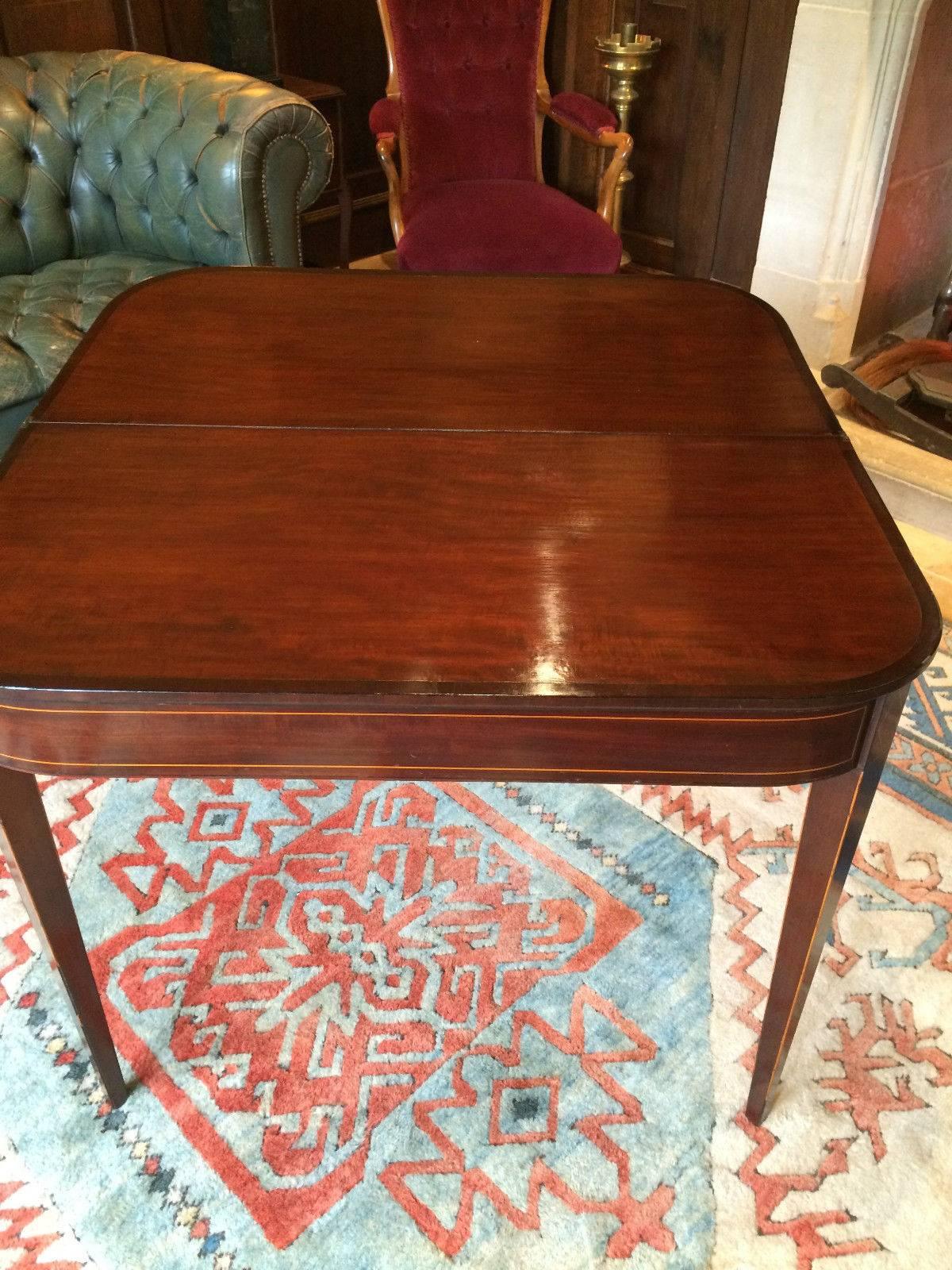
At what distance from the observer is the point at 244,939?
63.6 inches

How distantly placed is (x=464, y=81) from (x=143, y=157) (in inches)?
41.8


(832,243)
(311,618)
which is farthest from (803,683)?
(832,243)

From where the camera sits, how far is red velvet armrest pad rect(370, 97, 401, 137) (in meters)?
3.02

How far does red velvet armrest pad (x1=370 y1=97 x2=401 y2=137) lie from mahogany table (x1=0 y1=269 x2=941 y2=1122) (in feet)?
5.55

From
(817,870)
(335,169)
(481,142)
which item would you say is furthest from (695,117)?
(817,870)

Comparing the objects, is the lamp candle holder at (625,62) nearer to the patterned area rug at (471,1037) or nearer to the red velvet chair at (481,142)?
the red velvet chair at (481,142)

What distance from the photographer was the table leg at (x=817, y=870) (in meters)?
1.08

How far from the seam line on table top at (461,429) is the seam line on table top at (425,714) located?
0.54 meters

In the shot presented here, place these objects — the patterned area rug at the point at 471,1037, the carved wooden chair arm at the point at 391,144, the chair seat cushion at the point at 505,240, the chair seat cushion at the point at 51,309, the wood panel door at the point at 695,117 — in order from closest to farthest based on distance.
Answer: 1. the patterned area rug at the point at 471,1037
2. the chair seat cushion at the point at 51,309
3. the chair seat cushion at the point at 505,240
4. the carved wooden chair arm at the point at 391,144
5. the wood panel door at the point at 695,117

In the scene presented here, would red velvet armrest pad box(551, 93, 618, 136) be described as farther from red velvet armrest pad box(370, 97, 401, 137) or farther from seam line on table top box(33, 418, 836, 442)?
seam line on table top box(33, 418, 836, 442)

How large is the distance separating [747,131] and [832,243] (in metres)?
0.67

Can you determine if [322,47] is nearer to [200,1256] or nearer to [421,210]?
[421,210]

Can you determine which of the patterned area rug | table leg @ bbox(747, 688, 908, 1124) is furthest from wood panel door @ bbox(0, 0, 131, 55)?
table leg @ bbox(747, 688, 908, 1124)

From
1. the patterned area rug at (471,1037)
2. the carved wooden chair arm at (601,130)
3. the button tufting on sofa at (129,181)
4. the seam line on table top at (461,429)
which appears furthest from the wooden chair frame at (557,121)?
the patterned area rug at (471,1037)
